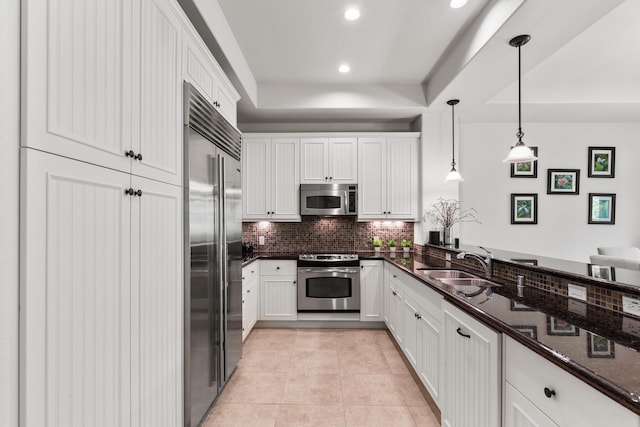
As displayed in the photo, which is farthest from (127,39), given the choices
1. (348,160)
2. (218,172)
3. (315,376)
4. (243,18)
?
(348,160)

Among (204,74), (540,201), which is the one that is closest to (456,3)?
(204,74)

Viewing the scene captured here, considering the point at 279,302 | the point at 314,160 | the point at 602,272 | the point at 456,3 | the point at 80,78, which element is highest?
the point at 456,3

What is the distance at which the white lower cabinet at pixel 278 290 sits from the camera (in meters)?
4.03

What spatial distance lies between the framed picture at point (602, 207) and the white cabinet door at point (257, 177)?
4.58 m

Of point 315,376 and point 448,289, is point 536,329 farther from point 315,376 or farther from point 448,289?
point 315,376

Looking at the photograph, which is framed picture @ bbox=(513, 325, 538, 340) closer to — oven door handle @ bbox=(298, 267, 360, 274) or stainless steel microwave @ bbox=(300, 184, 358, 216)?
oven door handle @ bbox=(298, 267, 360, 274)

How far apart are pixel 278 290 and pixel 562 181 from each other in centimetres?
427

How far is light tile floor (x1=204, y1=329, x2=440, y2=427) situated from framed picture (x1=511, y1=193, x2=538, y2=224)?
2.62 m

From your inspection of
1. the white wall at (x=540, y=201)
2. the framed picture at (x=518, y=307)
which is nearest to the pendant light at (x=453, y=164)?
the white wall at (x=540, y=201)

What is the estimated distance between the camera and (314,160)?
434cm

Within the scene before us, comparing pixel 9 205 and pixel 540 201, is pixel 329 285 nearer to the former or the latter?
pixel 540 201

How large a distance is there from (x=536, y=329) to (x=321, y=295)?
292cm

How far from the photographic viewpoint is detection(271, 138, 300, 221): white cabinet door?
4.35 metres

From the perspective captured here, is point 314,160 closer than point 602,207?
Yes
